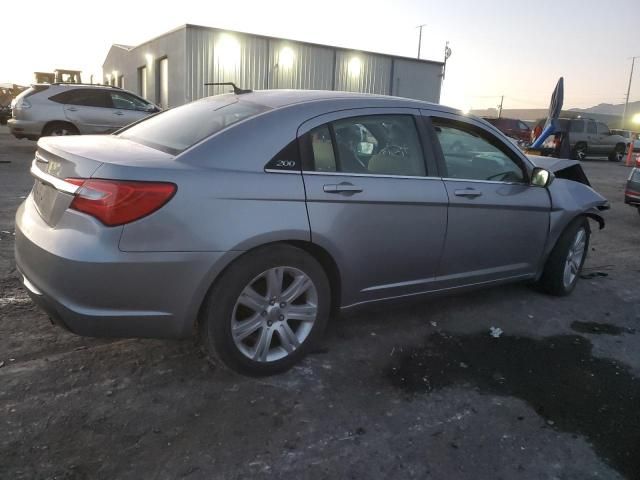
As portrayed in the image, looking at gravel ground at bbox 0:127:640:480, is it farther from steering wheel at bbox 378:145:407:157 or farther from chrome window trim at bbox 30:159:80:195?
steering wheel at bbox 378:145:407:157

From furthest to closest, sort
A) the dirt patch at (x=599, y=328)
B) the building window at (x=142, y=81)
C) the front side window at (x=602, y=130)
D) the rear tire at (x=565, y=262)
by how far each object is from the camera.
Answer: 1. the building window at (x=142, y=81)
2. the front side window at (x=602, y=130)
3. the rear tire at (x=565, y=262)
4. the dirt patch at (x=599, y=328)

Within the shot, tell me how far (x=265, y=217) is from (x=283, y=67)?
1998 cm

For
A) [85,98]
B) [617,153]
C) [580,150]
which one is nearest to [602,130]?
[617,153]

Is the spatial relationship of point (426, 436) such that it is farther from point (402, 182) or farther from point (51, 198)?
point (51, 198)

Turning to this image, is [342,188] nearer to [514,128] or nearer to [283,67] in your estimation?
[283,67]

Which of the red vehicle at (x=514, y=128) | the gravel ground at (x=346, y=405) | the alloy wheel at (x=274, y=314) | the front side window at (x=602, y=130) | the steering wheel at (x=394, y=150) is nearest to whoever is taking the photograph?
the gravel ground at (x=346, y=405)

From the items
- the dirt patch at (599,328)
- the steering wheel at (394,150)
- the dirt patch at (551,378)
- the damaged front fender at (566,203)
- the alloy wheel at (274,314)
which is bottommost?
the dirt patch at (551,378)

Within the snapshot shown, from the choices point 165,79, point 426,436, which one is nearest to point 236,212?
point 426,436

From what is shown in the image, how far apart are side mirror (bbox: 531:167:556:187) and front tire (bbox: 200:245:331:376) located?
80.4 inches

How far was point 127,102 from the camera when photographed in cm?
1328

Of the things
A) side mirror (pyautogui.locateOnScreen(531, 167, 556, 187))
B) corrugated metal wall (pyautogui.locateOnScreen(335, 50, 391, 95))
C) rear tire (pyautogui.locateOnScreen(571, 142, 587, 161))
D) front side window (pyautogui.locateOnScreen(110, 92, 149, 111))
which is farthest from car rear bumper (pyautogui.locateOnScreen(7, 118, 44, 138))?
rear tire (pyautogui.locateOnScreen(571, 142, 587, 161))

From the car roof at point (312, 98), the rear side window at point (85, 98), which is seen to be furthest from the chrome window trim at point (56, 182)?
the rear side window at point (85, 98)

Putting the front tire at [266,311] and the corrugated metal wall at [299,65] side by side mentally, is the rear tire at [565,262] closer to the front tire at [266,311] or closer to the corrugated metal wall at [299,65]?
the front tire at [266,311]

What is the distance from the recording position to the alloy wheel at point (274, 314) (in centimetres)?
289
